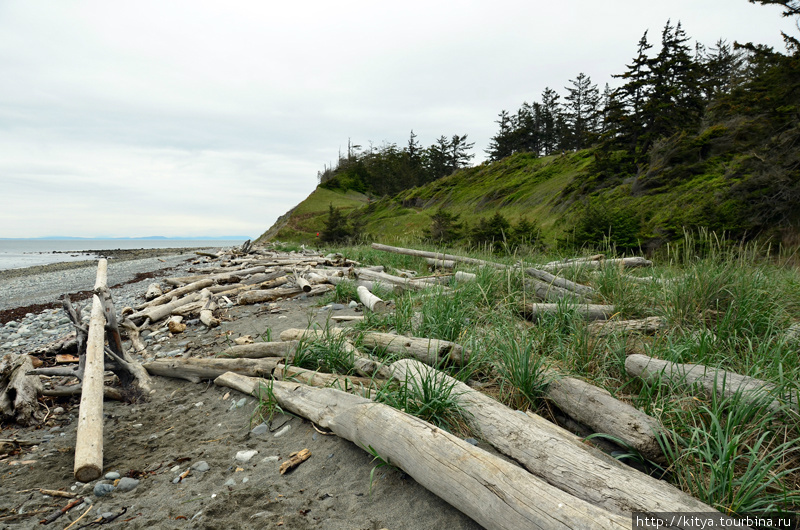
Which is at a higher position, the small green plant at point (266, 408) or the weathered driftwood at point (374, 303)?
the weathered driftwood at point (374, 303)

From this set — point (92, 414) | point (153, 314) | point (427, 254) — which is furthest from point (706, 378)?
point (153, 314)

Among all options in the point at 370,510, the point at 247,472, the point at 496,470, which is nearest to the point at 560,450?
the point at 496,470

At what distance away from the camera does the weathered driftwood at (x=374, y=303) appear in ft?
18.7

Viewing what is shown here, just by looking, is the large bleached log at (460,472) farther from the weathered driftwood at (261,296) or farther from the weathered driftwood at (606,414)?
the weathered driftwood at (261,296)

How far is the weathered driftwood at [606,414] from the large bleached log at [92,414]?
131 inches

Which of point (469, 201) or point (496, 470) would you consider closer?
point (496, 470)

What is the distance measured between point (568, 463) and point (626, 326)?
2.21 meters

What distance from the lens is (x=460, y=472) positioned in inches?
83.0

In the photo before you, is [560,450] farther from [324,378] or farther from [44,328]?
[44,328]

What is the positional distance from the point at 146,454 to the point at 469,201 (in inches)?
1492

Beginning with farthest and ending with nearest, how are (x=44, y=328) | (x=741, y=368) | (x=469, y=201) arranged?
(x=469, y=201)
(x=44, y=328)
(x=741, y=368)

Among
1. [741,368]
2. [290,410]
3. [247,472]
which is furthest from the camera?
[290,410]

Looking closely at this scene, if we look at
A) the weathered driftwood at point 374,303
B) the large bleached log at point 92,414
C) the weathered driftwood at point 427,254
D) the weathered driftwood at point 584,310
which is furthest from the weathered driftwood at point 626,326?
the large bleached log at point 92,414

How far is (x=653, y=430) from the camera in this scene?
2.33 m
